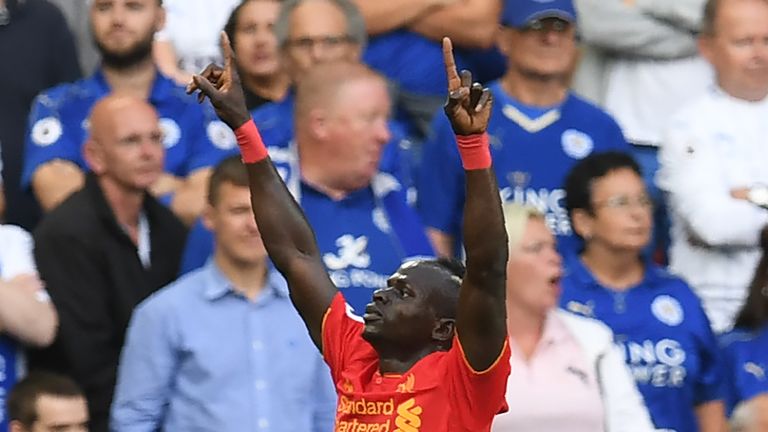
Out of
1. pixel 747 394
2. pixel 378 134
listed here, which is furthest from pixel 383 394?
pixel 747 394

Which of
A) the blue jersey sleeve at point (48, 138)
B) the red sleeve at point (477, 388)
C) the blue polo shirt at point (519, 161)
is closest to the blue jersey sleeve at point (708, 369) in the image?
the blue polo shirt at point (519, 161)

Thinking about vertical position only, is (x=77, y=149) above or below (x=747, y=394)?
above

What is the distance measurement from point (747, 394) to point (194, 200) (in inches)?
86.7

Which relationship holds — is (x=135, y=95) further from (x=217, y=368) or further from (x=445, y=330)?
(x=445, y=330)

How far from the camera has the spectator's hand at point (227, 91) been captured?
5359 mm

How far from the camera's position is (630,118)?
28.5 feet

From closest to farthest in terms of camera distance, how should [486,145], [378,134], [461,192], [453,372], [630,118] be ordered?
[486,145]
[453,372]
[378,134]
[461,192]
[630,118]

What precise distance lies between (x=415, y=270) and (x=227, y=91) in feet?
2.39

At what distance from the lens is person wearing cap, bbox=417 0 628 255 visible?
771 cm

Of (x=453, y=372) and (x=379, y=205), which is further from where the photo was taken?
(x=379, y=205)

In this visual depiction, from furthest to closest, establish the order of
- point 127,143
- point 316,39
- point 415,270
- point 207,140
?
point 207,140 → point 316,39 → point 127,143 → point 415,270

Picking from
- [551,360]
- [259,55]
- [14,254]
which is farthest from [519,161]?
[14,254]

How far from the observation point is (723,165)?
7.88 metres

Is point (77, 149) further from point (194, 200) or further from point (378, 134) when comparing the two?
point (378, 134)
